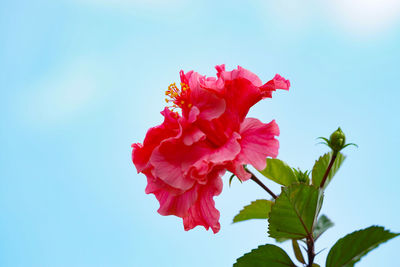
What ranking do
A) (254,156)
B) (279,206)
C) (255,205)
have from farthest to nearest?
(255,205)
(279,206)
(254,156)

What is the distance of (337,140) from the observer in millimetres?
1344

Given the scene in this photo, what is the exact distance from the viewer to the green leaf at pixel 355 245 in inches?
46.2

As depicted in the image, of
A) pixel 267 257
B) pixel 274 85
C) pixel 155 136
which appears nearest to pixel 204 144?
pixel 155 136

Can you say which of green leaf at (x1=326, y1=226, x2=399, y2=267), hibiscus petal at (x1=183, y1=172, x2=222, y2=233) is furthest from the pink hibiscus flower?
green leaf at (x1=326, y1=226, x2=399, y2=267)

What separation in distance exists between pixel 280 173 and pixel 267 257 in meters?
0.32

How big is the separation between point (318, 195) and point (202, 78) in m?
0.53

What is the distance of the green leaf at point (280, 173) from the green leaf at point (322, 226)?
188 millimetres

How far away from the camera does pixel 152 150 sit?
131cm

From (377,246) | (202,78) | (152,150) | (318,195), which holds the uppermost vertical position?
(202,78)

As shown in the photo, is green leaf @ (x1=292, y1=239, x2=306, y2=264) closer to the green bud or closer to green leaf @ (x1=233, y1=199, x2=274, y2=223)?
green leaf @ (x1=233, y1=199, x2=274, y2=223)

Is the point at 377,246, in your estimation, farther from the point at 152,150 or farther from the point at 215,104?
the point at 152,150

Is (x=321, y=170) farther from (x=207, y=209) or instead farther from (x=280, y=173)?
(x=207, y=209)

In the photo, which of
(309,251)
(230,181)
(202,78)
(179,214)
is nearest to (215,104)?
(202,78)

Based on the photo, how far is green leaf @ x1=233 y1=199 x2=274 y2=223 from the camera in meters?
1.44
